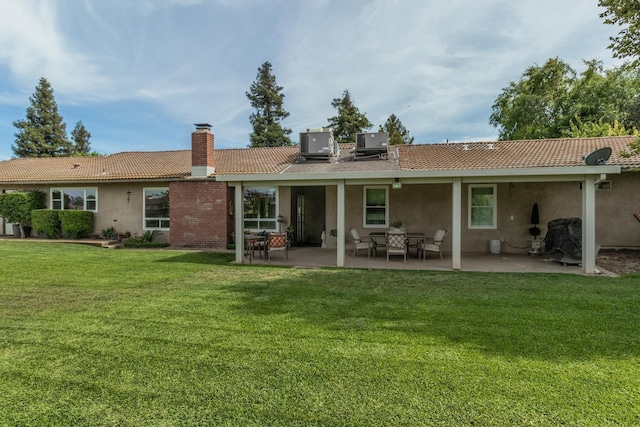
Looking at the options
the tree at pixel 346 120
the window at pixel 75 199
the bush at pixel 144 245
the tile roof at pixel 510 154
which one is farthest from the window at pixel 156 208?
the tree at pixel 346 120

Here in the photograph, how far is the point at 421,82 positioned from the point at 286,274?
14.8 metres

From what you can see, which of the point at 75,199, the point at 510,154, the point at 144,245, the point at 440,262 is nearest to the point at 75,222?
the point at 75,199

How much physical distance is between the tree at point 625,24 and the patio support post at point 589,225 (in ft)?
16.2

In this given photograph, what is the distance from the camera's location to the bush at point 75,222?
596 inches

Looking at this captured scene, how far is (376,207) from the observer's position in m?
13.6

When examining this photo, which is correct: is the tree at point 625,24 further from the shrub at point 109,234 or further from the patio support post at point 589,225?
the shrub at point 109,234

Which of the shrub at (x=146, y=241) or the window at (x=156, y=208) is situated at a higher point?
the window at (x=156, y=208)

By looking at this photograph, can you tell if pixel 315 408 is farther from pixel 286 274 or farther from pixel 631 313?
pixel 286 274

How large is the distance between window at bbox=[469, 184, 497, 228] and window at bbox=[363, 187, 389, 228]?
3.06 meters

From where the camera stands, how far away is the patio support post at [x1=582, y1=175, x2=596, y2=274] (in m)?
8.32

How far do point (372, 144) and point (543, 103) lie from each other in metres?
20.6

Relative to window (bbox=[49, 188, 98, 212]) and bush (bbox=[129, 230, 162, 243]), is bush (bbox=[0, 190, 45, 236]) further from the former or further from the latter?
bush (bbox=[129, 230, 162, 243])

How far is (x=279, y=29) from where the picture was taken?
49.1ft

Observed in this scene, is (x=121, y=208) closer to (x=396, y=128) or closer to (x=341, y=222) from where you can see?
(x=341, y=222)
